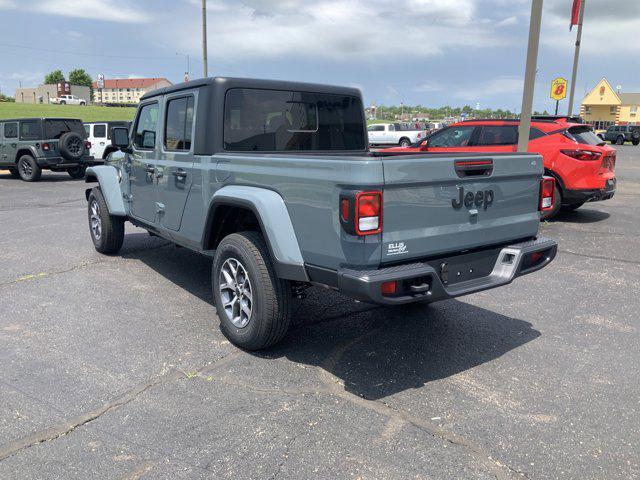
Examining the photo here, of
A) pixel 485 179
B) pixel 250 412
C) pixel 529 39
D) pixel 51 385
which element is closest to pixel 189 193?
pixel 51 385

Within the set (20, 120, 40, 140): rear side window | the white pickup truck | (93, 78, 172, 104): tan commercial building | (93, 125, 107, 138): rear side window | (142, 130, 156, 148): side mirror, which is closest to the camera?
(142, 130, 156, 148): side mirror

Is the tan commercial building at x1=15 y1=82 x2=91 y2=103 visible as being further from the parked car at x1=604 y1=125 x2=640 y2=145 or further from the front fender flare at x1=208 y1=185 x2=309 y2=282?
the front fender flare at x1=208 y1=185 x2=309 y2=282

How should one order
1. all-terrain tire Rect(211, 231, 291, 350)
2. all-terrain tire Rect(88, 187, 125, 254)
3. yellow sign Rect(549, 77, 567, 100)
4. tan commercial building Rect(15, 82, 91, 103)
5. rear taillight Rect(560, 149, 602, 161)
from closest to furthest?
all-terrain tire Rect(211, 231, 291, 350) → all-terrain tire Rect(88, 187, 125, 254) → rear taillight Rect(560, 149, 602, 161) → yellow sign Rect(549, 77, 567, 100) → tan commercial building Rect(15, 82, 91, 103)

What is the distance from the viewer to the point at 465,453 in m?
2.75

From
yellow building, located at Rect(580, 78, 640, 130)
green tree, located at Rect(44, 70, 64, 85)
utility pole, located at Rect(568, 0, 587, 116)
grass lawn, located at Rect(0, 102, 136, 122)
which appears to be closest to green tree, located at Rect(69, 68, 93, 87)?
green tree, located at Rect(44, 70, 64, 85)

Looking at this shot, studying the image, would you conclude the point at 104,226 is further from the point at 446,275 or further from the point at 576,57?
the point at 576,57

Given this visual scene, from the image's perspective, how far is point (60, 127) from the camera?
53.7 ft

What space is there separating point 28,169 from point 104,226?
1173cm

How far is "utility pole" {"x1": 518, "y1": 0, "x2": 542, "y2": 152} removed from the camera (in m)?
7.48

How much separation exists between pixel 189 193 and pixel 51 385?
72.5 inches

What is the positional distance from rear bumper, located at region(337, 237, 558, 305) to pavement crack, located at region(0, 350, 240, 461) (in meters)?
1.34

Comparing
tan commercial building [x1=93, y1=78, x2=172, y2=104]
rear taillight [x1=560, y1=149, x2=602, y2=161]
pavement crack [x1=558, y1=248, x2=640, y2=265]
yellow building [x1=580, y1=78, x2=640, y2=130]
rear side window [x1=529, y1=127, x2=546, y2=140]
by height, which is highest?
tan commercial building [x1=93, y1=78, x2=172, y2=104]

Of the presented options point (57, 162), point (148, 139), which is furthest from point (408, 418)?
point (57, 162)

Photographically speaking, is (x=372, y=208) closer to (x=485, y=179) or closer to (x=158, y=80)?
(x=485, y=179)
